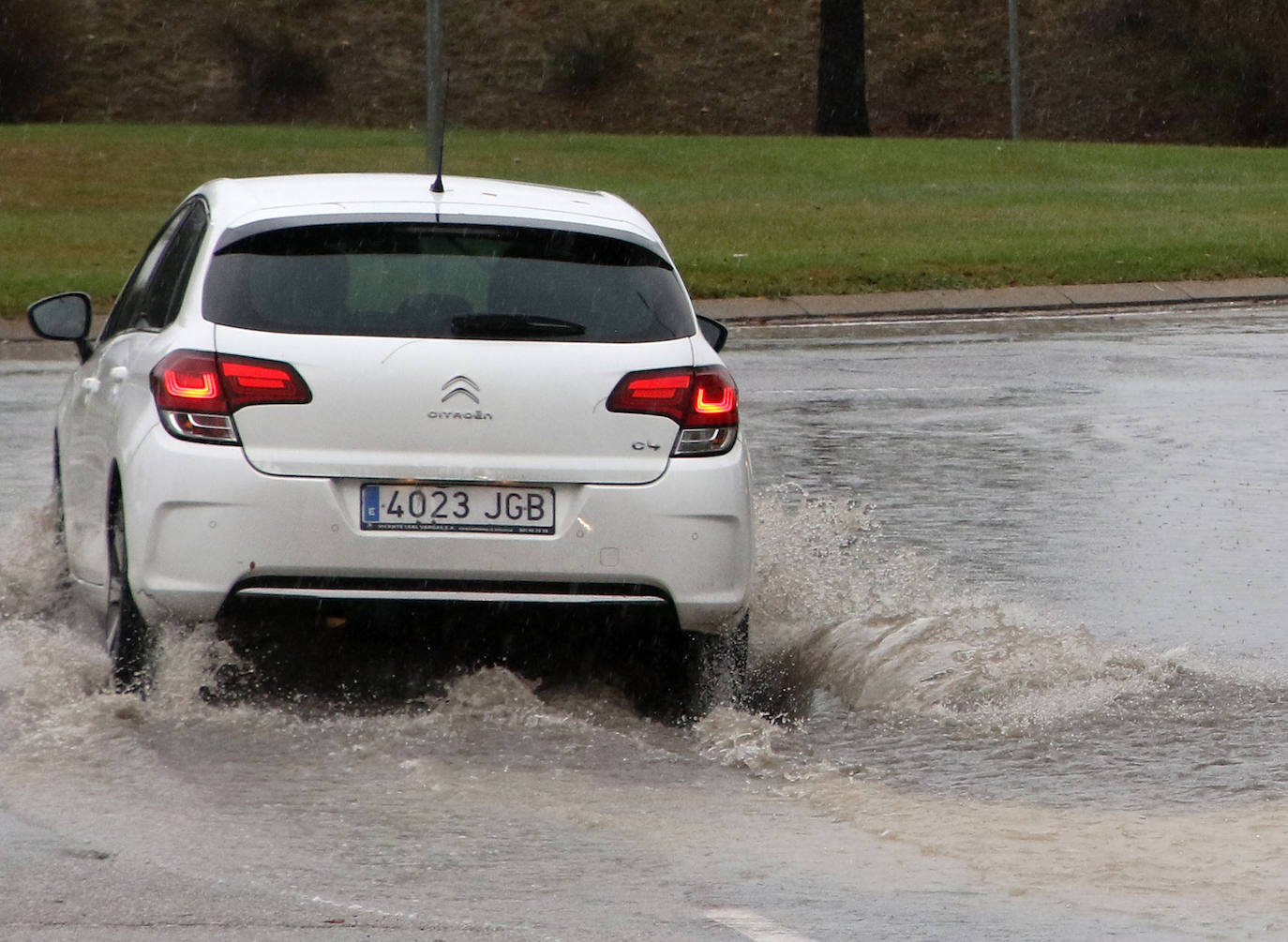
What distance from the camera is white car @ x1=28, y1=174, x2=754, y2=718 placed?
6.51 meters

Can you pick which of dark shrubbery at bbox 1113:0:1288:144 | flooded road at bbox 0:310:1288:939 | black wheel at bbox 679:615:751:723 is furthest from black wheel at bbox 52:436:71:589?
dark shrubbery at bbox 1113:0:1288:144

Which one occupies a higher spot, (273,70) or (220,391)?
(220,391)

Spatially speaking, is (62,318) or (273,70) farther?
(273,70)

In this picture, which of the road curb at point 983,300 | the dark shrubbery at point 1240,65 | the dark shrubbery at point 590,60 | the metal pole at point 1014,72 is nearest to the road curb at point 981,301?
the road curb at point 983,300

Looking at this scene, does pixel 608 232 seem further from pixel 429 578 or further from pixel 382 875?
pixel 382 875

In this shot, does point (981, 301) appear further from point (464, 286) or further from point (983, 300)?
point (464, 286)

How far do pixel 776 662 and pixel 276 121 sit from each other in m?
50.9

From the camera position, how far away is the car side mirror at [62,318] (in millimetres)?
8203

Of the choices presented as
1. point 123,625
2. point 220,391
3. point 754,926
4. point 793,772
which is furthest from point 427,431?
point 754,926

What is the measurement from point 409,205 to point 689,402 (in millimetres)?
972

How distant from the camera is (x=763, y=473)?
1196cm

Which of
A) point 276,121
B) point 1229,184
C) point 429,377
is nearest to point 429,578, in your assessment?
point 429,377

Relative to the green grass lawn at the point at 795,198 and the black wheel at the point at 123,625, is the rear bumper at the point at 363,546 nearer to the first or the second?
the black wheel at the point at 123,625

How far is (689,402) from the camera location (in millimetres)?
6762
